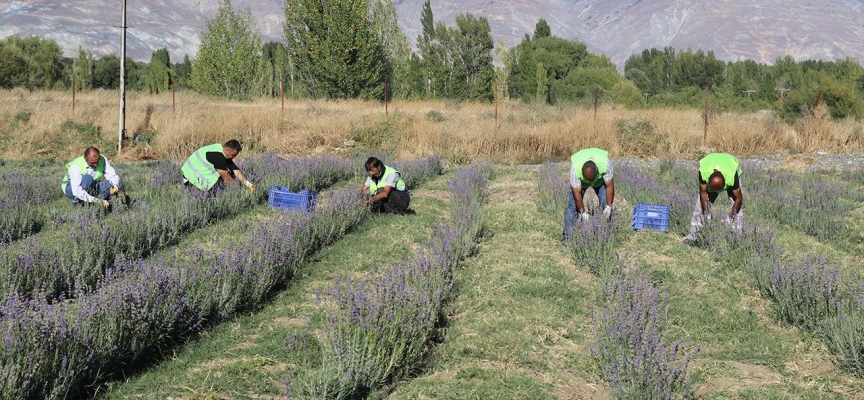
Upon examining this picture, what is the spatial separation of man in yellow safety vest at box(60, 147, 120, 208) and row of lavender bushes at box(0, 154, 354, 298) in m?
0.37

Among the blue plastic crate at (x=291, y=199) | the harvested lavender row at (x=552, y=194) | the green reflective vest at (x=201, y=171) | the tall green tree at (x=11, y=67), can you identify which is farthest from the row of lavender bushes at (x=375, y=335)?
the tall green tree at (x=11, y=67)

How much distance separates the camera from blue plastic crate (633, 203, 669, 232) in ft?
28.0

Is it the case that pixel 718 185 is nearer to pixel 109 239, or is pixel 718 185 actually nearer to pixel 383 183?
pixel 383 183

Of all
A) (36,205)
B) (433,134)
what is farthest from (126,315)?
(433,134)

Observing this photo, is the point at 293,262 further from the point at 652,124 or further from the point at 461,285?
the point at 652,124

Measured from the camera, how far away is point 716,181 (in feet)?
23.9

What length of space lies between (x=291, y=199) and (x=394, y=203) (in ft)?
4.06

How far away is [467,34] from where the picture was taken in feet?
156

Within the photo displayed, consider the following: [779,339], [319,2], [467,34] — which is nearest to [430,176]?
[779,339]

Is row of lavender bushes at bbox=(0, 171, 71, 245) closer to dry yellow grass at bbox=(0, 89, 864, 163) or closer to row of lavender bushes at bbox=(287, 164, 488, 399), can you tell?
row of lavender bushes at bbox=(287, 164, 488, 399)

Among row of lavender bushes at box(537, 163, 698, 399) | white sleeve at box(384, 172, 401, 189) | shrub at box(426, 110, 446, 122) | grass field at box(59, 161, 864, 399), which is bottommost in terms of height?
grass field at box(59, 161, 864, 399)

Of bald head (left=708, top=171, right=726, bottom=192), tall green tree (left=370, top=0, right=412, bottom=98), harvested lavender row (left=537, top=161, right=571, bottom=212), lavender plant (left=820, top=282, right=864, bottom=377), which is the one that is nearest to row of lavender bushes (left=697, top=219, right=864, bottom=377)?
lavender plant (left=820, top=282, right=864, bottom=377)

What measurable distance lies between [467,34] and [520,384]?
44886 millimetres

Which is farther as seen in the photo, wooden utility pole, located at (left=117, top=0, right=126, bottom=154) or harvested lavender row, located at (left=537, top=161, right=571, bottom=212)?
wooden utility pole, located at (left=117, top=0, right=126, bottom=154)
